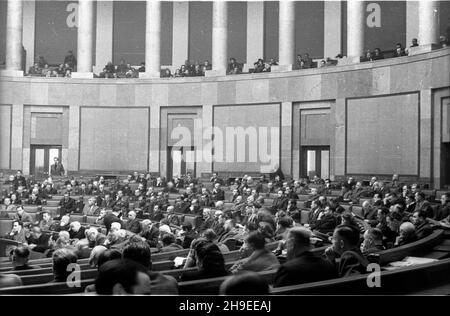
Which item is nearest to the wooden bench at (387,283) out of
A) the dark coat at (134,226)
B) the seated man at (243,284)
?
the seated man at (243,284)

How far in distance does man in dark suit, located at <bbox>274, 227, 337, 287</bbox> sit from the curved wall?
1568cm

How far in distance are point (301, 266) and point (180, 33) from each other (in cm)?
2735

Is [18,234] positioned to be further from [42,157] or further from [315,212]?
[42,157]

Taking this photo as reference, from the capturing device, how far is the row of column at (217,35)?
2497cm

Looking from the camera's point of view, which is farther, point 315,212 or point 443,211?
point 315,212

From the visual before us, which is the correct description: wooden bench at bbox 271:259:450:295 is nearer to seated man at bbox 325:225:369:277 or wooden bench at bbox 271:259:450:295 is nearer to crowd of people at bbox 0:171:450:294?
crowd of people at bbox 0:171:450:294

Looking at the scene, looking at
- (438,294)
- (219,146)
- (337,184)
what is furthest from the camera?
(219,146)

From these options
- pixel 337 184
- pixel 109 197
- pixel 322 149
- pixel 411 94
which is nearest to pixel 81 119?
pixel 109 197

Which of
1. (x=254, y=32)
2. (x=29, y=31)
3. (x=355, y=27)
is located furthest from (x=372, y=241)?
(x=29, y=31)

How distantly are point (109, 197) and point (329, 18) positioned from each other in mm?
14419

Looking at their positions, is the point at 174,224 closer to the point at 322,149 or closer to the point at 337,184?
the point at 337,184

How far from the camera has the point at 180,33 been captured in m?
31.8

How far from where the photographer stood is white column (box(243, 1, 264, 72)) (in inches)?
1203
